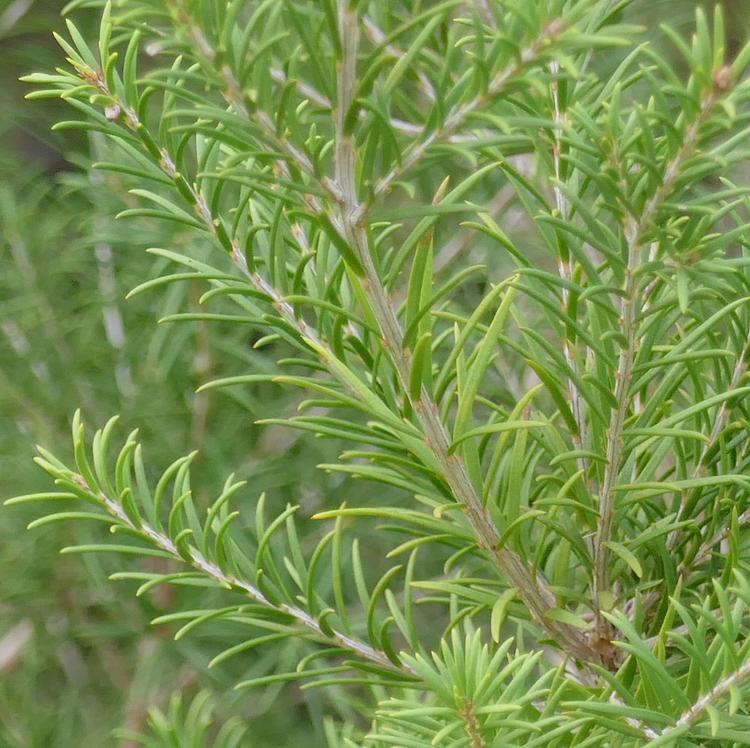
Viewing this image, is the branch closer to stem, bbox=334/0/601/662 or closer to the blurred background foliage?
stem, bbox=334/0/601/662

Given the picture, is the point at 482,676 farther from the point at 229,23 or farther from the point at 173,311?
the point at 173,311

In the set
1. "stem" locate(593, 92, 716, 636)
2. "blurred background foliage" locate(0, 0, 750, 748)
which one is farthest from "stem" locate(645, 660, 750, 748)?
"blurred background foliage" locate(0, 0, 750, 748)

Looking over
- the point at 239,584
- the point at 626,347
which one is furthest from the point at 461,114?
the point at 239,584

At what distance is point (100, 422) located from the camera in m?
0.82

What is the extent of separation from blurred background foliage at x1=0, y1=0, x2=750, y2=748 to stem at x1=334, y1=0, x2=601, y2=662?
17.4 inches

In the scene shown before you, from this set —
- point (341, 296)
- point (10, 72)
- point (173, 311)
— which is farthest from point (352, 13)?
point (10, 72)

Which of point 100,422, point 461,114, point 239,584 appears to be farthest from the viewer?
point 100,422

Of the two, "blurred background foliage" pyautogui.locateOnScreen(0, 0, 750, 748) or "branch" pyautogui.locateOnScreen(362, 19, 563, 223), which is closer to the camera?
"branch" pyautogui.locateOnScreen(362, 19, 563, 223)

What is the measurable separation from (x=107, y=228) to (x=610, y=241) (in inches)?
22.4

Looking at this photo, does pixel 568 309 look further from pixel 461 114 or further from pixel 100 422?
pixel 100 422

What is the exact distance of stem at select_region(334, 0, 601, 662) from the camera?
250 millimetres

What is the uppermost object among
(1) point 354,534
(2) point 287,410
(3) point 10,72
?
(3) point 10,72

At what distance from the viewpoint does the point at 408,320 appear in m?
Result: 0.32

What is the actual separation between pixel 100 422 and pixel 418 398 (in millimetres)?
562
